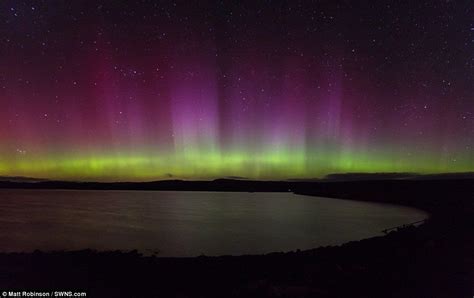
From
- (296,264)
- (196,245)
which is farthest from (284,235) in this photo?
(296,264)

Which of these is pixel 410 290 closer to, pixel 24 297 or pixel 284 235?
pixel 24 297

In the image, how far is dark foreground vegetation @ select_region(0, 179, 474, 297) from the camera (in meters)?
10.3

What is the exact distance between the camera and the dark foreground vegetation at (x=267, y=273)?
10.3m

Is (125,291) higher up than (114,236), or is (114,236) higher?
(125,291)

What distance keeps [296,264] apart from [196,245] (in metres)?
14.1

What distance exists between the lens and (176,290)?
1143cm

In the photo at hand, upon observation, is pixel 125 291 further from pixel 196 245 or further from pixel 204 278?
pixel 196 245

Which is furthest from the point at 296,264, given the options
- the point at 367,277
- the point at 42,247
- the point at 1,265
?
the point at 42,247

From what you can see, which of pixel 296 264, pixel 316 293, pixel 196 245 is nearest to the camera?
pixel 316 293

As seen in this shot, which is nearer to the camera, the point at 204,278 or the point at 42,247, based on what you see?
the point at 204,278

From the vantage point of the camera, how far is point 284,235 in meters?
32.8

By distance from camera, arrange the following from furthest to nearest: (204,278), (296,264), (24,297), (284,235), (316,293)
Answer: (284,235), (296,264), (204,278), (316,293), (24,297)

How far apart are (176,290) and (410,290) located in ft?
22.3

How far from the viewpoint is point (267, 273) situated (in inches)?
537
